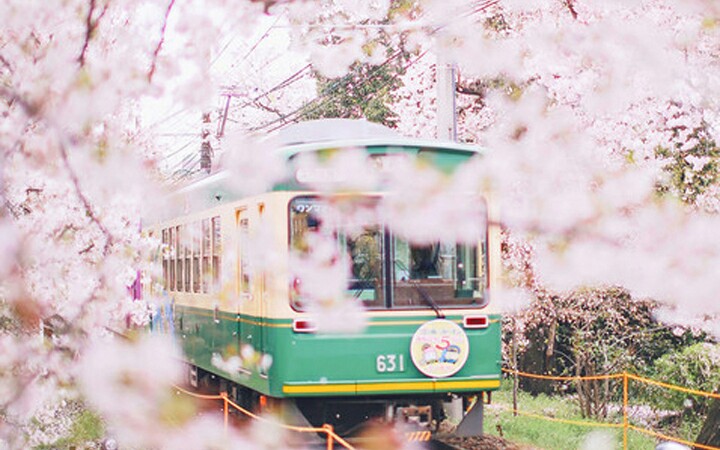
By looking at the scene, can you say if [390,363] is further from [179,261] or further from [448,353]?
[179,261]

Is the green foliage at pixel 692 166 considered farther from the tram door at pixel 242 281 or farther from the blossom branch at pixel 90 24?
the blossom branch at pixel 90 24

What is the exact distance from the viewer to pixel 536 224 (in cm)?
357

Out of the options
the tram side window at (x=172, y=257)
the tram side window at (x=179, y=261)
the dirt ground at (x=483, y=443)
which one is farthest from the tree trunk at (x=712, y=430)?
the tram side window at (x=172, y=257)

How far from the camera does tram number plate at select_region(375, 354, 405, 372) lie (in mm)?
8844

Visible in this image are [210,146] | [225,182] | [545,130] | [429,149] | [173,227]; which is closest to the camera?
[545,130]

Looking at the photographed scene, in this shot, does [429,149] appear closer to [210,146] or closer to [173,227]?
[173,227]

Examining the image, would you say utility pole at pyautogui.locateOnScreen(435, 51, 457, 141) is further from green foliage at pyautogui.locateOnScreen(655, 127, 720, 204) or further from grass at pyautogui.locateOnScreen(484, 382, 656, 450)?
grass at pyautogui.locateOnScreen(484, 382, 656, 450)

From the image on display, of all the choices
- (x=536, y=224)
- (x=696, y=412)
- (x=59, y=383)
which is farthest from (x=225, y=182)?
(x=536, y=224)

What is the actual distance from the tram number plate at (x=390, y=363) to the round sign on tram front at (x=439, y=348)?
98 mm

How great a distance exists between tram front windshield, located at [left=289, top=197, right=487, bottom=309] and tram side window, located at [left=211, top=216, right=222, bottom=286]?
1.90 m

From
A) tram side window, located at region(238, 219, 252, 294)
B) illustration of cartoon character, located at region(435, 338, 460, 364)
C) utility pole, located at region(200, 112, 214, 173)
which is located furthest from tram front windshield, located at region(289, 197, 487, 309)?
utility pole, located at region(200, 112, 214, 173)

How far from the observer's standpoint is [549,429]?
11258 mm

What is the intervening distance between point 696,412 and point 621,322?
2276 millimetres

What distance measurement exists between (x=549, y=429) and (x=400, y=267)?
334cm
